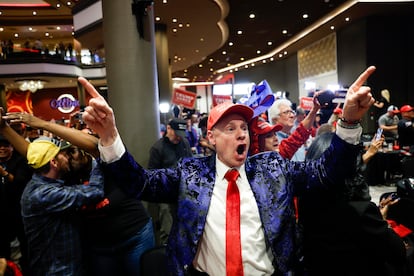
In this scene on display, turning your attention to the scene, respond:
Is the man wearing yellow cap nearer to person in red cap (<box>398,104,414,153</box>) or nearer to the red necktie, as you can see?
the red necktie

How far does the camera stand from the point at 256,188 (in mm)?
1499

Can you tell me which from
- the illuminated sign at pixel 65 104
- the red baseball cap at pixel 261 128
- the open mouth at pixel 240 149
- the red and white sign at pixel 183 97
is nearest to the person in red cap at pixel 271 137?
the red baseball cap at pixel 261 128

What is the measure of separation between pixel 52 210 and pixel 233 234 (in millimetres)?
1194

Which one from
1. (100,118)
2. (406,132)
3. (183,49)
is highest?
(183,49)

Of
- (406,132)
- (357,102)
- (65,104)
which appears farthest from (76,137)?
(65,104)

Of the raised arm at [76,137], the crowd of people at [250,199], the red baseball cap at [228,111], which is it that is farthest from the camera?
the raised arm at [76,137]

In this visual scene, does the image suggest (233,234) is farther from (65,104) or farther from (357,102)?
(65,104)

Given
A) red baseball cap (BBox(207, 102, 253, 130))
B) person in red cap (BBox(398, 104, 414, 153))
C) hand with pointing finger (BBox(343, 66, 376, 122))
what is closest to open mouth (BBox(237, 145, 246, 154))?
red baseball cap (BBox(207, 102, 253, 130))

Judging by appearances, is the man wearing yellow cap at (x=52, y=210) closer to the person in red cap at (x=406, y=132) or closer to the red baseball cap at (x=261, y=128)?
the red baseball cap at (x=261, y=128)

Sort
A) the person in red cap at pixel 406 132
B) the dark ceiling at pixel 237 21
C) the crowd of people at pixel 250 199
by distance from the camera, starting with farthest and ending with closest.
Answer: the dark ceiling at pixel 237 21 < the person in red cap at pixel 406 132 < the crowd of people at pixel 250 199

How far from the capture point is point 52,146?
209 cm

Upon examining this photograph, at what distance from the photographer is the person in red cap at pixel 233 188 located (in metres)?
1.36

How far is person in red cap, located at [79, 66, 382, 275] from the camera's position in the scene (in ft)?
4.48

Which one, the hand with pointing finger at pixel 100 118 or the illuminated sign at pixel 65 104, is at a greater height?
the illuminated sign at pixel 65 104
